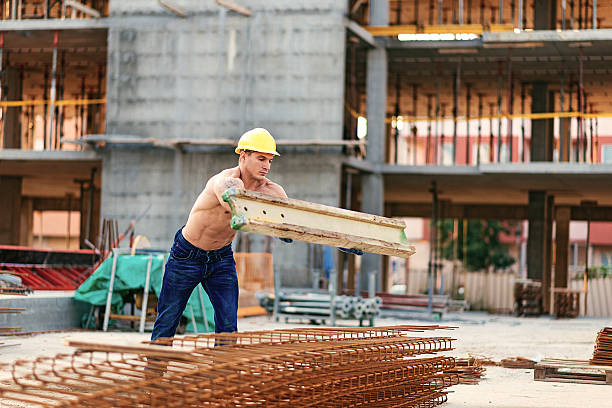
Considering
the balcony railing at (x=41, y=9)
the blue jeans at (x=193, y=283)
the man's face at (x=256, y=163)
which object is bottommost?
the blue jeans at (x=193, y=283)

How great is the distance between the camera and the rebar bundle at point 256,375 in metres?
4.62

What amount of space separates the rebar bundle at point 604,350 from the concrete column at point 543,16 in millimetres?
18705

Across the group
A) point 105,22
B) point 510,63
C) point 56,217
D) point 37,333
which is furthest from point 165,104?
point 56,217

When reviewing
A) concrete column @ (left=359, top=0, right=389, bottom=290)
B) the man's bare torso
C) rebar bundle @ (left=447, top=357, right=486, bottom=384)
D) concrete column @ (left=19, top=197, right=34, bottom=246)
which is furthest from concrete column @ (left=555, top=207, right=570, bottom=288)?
the man's bare torso

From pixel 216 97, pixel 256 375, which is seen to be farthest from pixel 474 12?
pixel 256 375

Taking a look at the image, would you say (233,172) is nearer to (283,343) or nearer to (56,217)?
(283,343)

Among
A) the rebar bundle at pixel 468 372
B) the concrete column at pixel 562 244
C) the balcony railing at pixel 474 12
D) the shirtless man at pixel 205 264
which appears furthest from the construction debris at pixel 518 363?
the concrete column at pixel 562 244

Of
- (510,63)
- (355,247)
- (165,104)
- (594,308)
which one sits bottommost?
(594,308)

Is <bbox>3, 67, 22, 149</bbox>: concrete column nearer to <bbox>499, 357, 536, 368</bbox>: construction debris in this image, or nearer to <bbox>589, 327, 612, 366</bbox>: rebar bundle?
<bbox>499, 357, 536, 368</bbox>: construction debris

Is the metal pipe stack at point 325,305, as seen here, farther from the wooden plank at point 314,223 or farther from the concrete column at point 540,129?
the concrete column at point 540,129

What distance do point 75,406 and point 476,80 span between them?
2633 centimetres

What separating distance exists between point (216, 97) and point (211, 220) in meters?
16.6

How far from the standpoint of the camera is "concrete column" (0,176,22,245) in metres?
30.8

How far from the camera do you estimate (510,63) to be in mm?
24484
